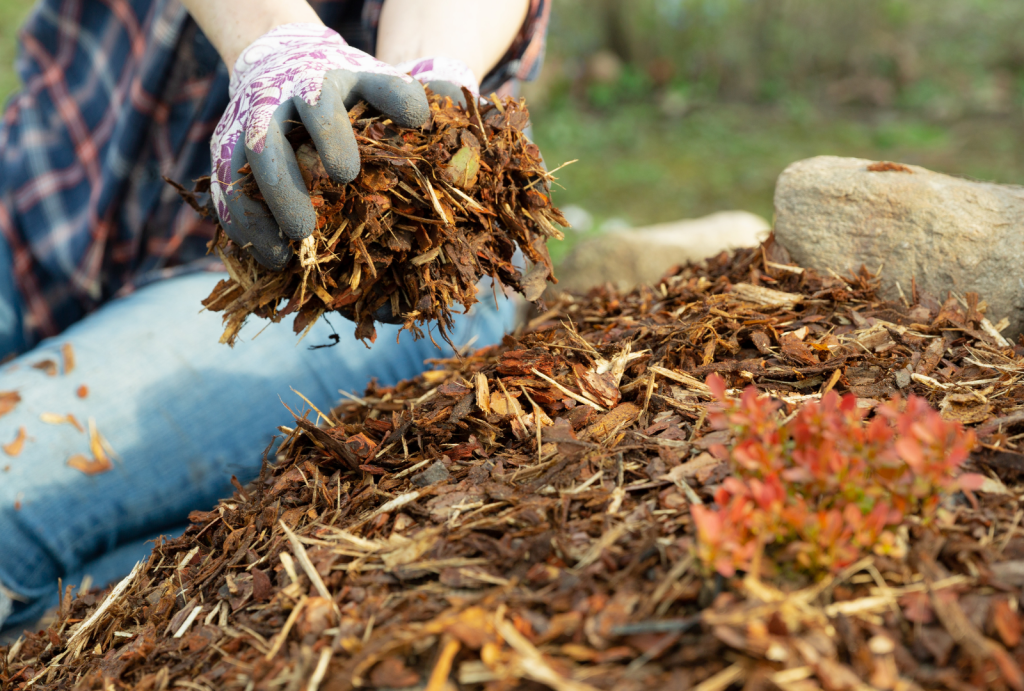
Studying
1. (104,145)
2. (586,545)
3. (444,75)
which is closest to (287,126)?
(444,75)

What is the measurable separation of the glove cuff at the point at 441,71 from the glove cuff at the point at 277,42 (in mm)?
198

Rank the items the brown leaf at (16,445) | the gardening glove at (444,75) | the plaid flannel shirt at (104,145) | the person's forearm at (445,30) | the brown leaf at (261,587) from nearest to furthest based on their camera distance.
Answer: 1. the brown leaf at (261,587)
2. the gardening glove at (444,75)
3. the person's forearm at (445,30)
4. the brown leaf at (16,445)
5. the plaid flannel shirt at (104,145)

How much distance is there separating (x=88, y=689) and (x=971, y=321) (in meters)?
2.21

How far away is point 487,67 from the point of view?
7.57 ft

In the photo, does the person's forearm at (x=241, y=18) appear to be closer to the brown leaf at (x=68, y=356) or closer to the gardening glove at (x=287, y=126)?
the gardening glove at (x=287, y=126)

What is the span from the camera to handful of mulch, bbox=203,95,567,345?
1.56m

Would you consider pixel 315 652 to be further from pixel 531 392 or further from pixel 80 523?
pixel 80 523

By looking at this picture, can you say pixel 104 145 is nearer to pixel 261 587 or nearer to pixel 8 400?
pixel 8 400

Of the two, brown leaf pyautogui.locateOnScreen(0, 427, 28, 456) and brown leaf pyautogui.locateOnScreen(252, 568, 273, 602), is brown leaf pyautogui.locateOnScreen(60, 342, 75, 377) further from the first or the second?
brown leaf pyautogui.locateOnScreen(252, 568, 273, 602)

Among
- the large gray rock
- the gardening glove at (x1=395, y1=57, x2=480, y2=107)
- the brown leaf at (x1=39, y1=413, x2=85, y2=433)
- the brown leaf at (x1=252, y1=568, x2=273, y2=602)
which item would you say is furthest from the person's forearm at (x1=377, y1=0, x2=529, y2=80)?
the brown leaf at (x1=39, y1=413, x2=85, y2=433)

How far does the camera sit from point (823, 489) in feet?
3.27

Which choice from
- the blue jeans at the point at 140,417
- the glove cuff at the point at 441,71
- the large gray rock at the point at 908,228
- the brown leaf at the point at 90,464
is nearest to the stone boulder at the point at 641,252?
the blue jeans at the point at 140,417

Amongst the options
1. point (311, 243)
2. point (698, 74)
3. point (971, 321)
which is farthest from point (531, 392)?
point (698, 74)

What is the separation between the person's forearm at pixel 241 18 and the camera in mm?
1943
